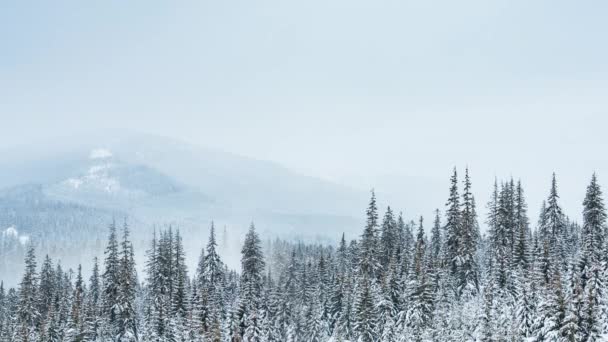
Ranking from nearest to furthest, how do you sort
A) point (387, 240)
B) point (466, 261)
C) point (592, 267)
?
point (592, 267) → point (466, 261) → point (387, 240)

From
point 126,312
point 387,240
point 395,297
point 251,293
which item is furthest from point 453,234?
point 126,312

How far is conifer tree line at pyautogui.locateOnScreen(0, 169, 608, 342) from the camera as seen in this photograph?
61.8 m

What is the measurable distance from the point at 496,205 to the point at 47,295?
7575cm

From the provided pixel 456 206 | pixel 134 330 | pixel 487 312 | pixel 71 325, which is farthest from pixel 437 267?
pixel 71 325

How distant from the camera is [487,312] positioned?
62.2m

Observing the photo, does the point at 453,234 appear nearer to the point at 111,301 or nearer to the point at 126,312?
the point at 126,312

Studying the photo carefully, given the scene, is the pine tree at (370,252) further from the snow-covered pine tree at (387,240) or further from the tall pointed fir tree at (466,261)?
the tall pointed fir tree at (466,261)

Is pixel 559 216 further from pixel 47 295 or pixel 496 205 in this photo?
pixel 47 295

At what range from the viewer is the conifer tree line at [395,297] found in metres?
61.8

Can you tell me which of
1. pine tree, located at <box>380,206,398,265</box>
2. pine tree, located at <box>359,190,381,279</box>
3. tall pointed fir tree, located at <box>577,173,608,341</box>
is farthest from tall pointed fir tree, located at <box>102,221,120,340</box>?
tall pointed fir tree, located at <box>577,173,608,341</box>

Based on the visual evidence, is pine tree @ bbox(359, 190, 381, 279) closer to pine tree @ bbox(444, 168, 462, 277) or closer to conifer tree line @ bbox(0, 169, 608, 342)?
conifer tree line @ bbox(0, 169, 608, 342)

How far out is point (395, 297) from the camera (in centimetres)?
7969

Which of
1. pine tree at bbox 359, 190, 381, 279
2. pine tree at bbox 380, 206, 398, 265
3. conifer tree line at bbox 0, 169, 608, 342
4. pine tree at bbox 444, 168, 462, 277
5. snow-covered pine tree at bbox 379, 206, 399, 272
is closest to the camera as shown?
conifer tree line at bbox 0, 169, 608, 342

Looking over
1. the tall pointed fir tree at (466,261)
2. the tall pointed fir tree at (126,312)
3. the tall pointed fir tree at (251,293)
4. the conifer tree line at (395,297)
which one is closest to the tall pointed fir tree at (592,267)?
the conifer tree line at (395,297)
